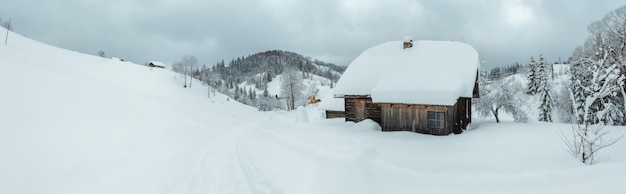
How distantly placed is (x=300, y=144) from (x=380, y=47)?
496 inches

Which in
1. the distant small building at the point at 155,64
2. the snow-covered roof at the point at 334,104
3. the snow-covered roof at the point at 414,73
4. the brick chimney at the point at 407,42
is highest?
the distant small building at the point at 155,64

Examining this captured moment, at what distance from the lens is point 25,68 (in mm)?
20734

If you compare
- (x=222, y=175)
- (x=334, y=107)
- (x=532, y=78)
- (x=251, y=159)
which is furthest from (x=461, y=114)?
(x=532, y=78)

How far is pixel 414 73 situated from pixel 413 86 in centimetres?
153

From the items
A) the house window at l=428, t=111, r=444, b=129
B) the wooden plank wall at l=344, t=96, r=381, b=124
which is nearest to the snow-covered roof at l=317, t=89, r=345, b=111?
the wooden plank wall at l=344, t=96, r=381, b=124

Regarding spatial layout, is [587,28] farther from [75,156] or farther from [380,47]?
[75,156]

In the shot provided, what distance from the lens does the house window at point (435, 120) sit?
1862 centimetres

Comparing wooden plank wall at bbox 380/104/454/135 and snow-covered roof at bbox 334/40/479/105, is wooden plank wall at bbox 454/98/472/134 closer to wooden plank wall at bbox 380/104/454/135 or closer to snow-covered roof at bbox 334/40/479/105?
wooden plank wall at bbox 380/104/454/135

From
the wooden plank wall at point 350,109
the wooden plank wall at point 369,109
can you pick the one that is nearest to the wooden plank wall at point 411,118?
the wooden plank wall at point 369,109

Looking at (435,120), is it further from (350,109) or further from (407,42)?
(350,109)

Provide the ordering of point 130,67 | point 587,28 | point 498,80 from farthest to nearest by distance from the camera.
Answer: point 130,67, point 587,28, point 498,80

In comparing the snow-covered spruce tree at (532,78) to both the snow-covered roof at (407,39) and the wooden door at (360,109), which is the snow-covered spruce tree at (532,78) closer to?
the snow-covered roof at (407,39)

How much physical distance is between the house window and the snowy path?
11.3m

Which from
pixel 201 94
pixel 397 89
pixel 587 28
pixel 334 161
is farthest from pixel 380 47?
pixel 201 94
